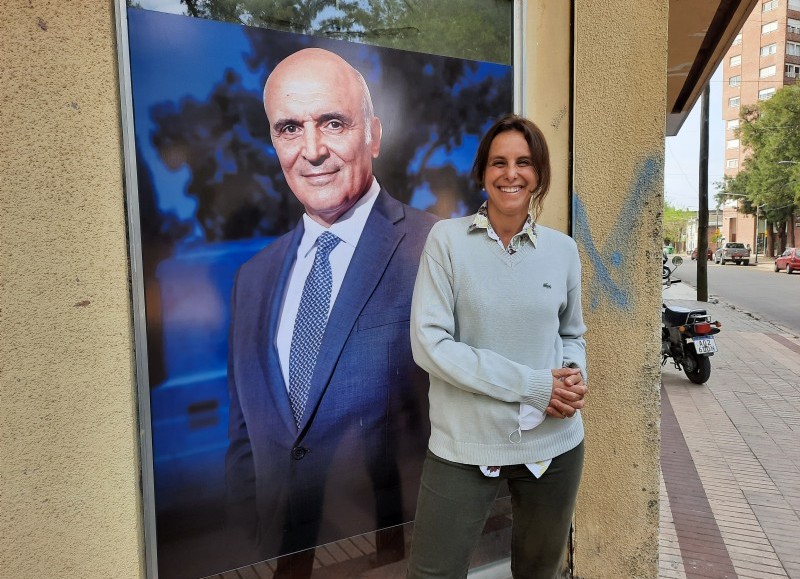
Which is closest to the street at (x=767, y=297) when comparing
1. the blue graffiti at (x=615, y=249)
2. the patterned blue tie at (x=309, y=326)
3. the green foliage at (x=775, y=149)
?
the blue graffiti at (x=615, y=249)

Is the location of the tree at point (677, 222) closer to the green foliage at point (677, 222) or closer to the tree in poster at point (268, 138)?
the green foliage at point (677, 222)

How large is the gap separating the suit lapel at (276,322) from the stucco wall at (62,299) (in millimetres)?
512

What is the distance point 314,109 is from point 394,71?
0.44 metres

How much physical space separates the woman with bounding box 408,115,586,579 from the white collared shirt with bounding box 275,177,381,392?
630 mm

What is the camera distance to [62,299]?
6.18ft

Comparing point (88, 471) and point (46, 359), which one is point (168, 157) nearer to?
point (46, 359)

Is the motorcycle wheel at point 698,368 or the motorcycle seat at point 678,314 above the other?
the motorcycle seat at point 678,314

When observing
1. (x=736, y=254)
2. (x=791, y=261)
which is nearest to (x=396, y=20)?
(x=791, y=261)

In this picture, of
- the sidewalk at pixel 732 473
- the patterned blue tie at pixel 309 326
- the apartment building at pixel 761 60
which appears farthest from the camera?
the apartment building at pixel 761 60

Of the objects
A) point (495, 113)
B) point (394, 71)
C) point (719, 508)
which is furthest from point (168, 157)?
point (719, 508)

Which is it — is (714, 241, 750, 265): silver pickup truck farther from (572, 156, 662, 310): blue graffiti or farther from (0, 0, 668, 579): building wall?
(0, 0, 668, 579): building wall

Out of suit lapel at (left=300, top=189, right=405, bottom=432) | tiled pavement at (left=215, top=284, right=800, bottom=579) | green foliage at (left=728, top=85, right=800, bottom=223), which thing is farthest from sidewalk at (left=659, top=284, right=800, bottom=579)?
green foliage at (left=728, top=85, right=800, bottom=223)

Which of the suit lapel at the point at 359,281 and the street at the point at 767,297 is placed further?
the street at the point at 767,297

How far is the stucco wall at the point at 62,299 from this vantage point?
71.3 inches
